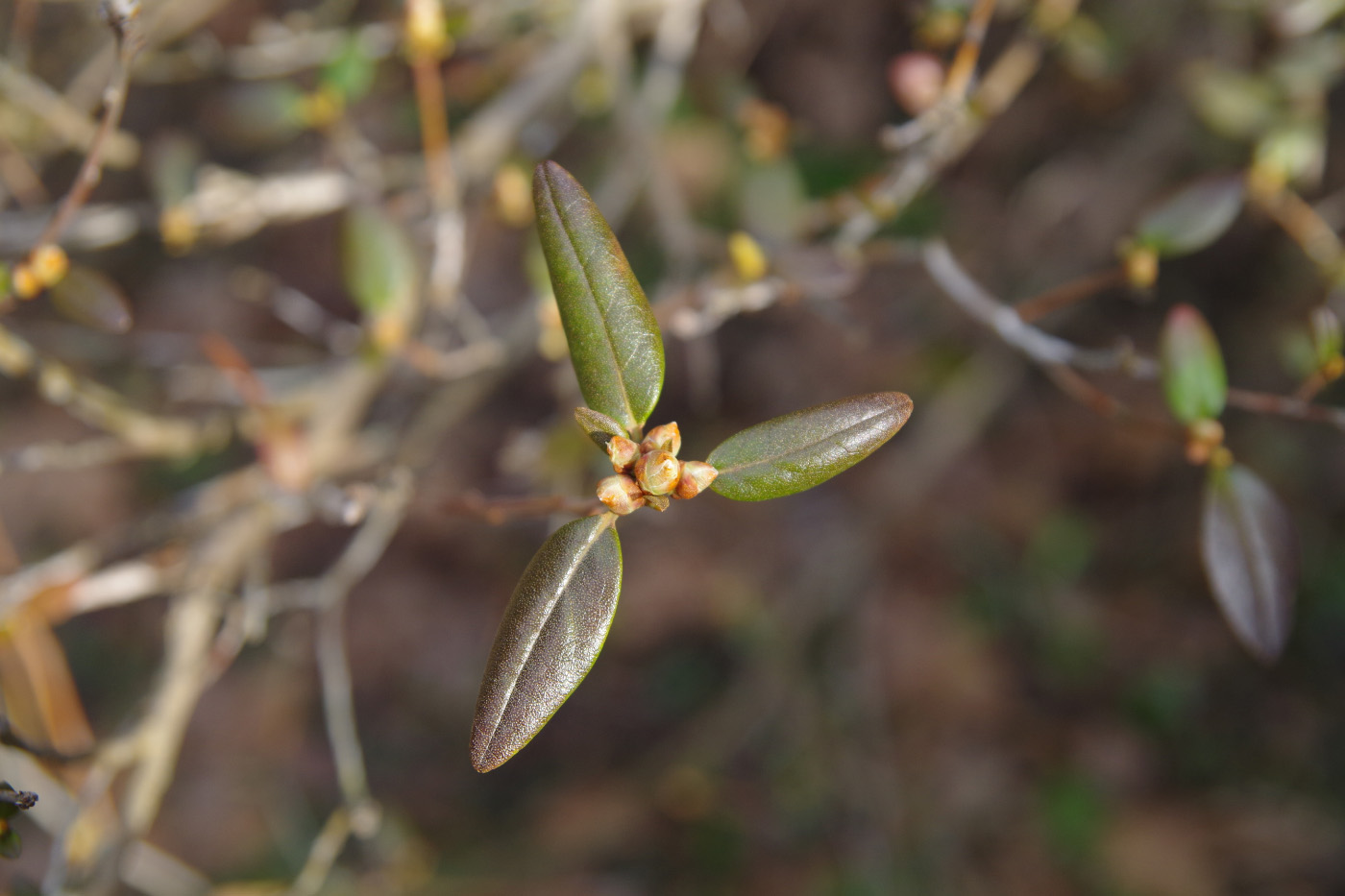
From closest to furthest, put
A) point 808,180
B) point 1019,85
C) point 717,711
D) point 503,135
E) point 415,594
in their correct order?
1. point 503,135
2. point 808,180
3. point 1019,85
4. point 717,711
5. point 415,594

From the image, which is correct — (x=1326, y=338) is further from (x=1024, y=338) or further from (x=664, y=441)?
(x=664, y=441)

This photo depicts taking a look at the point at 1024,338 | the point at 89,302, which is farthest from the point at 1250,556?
the point at 89,302

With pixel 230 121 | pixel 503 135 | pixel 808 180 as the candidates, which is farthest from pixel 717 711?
pixel 230 121

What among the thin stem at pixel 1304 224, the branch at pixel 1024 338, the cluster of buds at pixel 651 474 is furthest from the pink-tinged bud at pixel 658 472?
the thin stem at pixel 1304 224

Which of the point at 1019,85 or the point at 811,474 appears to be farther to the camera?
the point at 1019,85

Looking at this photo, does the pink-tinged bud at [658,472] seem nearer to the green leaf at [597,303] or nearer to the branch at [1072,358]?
the green leaf at [597,303]

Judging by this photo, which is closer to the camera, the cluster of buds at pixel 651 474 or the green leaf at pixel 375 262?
the cluster of buds at pixel 651 474

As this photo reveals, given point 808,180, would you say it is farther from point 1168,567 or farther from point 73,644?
point 73,644
